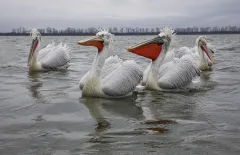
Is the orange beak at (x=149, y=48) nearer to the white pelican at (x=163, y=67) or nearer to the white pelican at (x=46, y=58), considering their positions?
the white pelican at (x=163, y=67)

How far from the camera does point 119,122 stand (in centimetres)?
454

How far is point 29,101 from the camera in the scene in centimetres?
579

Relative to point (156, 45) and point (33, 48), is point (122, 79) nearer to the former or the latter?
point (156, 45)

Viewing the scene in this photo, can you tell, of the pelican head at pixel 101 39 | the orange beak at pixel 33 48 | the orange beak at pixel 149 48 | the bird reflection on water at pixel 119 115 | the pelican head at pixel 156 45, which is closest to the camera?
the bird reflection on water at pixel 119 115

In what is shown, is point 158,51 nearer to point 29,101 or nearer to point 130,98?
point 130,98

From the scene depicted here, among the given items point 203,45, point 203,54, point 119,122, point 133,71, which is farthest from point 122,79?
point 203,45

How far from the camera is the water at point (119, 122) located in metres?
3.57

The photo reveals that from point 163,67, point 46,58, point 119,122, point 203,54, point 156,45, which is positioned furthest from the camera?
point 203,54

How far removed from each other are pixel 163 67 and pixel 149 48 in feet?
1.82

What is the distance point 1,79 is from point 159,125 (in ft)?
16.4

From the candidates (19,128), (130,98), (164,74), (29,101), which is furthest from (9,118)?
(164,74)

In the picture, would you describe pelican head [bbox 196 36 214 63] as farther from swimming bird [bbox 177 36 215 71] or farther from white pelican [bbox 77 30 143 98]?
white pelican [bbox 77 30 143 98]

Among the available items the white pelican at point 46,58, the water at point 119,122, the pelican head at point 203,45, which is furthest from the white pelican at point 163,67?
the pelican head at point 203,45

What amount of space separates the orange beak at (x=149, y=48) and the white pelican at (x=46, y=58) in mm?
3952
